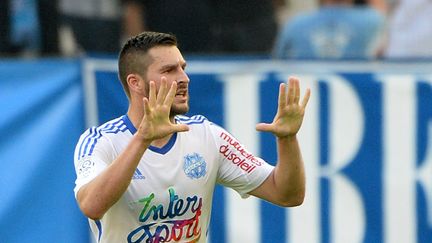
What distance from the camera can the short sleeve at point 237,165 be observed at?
5.60 metres

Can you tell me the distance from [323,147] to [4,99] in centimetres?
205

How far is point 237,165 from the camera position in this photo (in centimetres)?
563

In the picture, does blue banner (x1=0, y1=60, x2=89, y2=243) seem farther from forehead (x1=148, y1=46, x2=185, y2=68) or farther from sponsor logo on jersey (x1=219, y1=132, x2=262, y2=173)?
forehead (x1=148, y1=46, x2=185, y2=68)

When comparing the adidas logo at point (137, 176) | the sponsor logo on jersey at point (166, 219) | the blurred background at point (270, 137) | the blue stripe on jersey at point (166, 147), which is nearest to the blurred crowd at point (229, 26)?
the blurred background at point (270, 137)

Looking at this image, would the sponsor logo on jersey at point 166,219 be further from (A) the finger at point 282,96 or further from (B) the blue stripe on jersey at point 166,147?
(A) the finger at point 282,96

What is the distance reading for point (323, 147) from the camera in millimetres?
7680

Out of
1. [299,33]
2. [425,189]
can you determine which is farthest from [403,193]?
[299,33]

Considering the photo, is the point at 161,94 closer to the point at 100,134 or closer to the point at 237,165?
the point at 100,134

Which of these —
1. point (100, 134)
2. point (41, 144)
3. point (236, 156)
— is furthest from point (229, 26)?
point (100, 134)

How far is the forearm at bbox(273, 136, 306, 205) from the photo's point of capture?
5.30m

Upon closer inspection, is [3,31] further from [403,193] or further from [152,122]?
[152,122]

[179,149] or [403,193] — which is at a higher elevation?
[179,149]

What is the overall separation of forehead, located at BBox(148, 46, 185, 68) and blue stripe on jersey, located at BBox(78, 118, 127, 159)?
33 centimetres

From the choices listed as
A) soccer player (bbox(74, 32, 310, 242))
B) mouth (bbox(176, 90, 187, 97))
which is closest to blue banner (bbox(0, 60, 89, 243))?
soccer player (bbox(74, 32, 310, 242))
